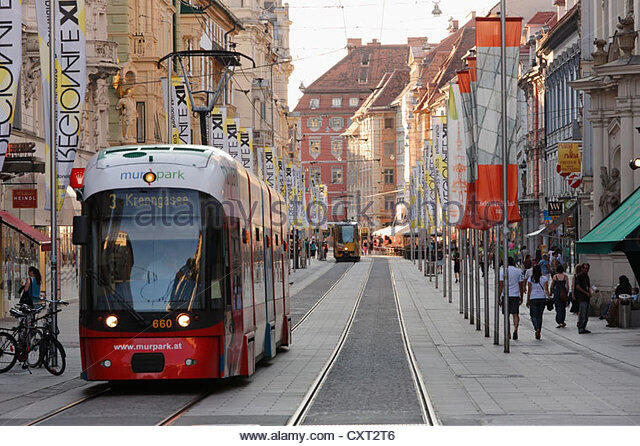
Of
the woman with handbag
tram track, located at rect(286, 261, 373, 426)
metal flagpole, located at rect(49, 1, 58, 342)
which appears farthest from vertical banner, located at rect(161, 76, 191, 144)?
metal flagpole, located at rect(49, 1, 58, 342)

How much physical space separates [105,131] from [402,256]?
2898 inches

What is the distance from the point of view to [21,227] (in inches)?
1323

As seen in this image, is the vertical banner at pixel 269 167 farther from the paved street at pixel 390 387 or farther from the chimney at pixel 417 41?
the chimney at pixel 417 41

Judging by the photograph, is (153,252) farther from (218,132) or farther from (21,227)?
(218,132)

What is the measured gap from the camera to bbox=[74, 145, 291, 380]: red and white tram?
16.3 meters

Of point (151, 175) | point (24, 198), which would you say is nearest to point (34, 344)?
point (151, 175)

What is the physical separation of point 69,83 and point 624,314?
45.8 ft

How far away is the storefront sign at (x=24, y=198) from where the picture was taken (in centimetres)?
3356

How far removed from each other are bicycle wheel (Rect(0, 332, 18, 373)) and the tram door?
4164 millimetres

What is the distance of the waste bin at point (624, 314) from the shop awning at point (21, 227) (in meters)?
15.0

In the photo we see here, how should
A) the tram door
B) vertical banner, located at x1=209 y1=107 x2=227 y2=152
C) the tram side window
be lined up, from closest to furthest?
the tram side window, the tram door, vertical banner, located at x1=209 y1=107 x2=227 y2=152

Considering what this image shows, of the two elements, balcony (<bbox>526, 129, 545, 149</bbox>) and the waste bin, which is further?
balcony (<bbox>526, 129, 545, 149</bbox>)

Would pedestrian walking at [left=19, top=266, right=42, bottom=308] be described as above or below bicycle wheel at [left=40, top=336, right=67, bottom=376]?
above

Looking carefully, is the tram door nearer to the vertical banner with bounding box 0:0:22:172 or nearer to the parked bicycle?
the parked bicycle
